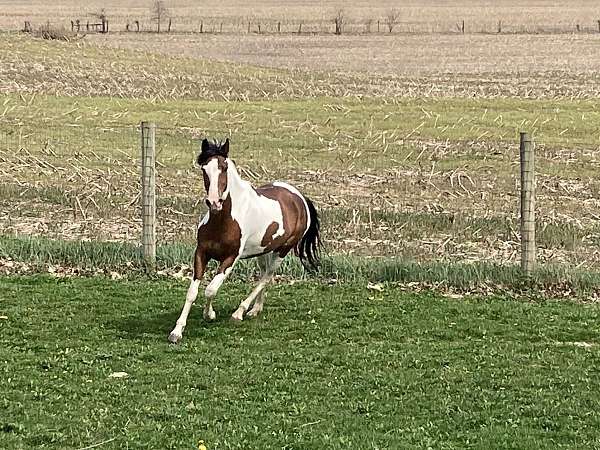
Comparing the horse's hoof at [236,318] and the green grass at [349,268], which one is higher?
the green grass at [349,268]

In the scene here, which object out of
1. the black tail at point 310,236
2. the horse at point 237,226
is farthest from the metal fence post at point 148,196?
the horse at point 237,226

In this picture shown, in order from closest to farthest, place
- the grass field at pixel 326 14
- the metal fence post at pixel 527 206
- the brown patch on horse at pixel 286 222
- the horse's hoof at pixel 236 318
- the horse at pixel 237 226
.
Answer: the horse at pixel 237 226
the horse's hoof at pixel 236 318
the brown patch on horse at pixel 286 222
the metal fence post at pixel 527 206
the grass field at pixel 326 14

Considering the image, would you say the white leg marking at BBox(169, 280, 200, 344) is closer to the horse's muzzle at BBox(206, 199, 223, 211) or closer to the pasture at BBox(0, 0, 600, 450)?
the pasture at BBox(0, 0, 600, 450)

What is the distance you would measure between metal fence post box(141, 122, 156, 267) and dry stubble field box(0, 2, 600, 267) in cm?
153

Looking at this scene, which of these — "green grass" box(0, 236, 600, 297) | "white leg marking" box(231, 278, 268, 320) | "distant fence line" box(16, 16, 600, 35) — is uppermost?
"distant fence line" box(16, 16, 600, 35)

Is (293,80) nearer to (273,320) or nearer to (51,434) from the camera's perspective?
(273,320)

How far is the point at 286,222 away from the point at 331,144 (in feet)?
42.0

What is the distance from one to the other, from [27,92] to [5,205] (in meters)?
16.5

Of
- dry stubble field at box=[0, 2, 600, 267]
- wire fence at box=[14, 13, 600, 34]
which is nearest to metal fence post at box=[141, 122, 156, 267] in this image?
dry stubble field at box=[0, 2, 600, 267]

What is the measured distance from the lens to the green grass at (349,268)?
11641 mm

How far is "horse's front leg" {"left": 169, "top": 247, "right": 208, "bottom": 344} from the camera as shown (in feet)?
30.1

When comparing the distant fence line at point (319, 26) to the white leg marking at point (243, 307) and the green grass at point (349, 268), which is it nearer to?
the green grass at point (349, 268)

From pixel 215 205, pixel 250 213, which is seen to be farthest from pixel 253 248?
pixel 215 205

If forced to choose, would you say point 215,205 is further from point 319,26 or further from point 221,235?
point 319,26
